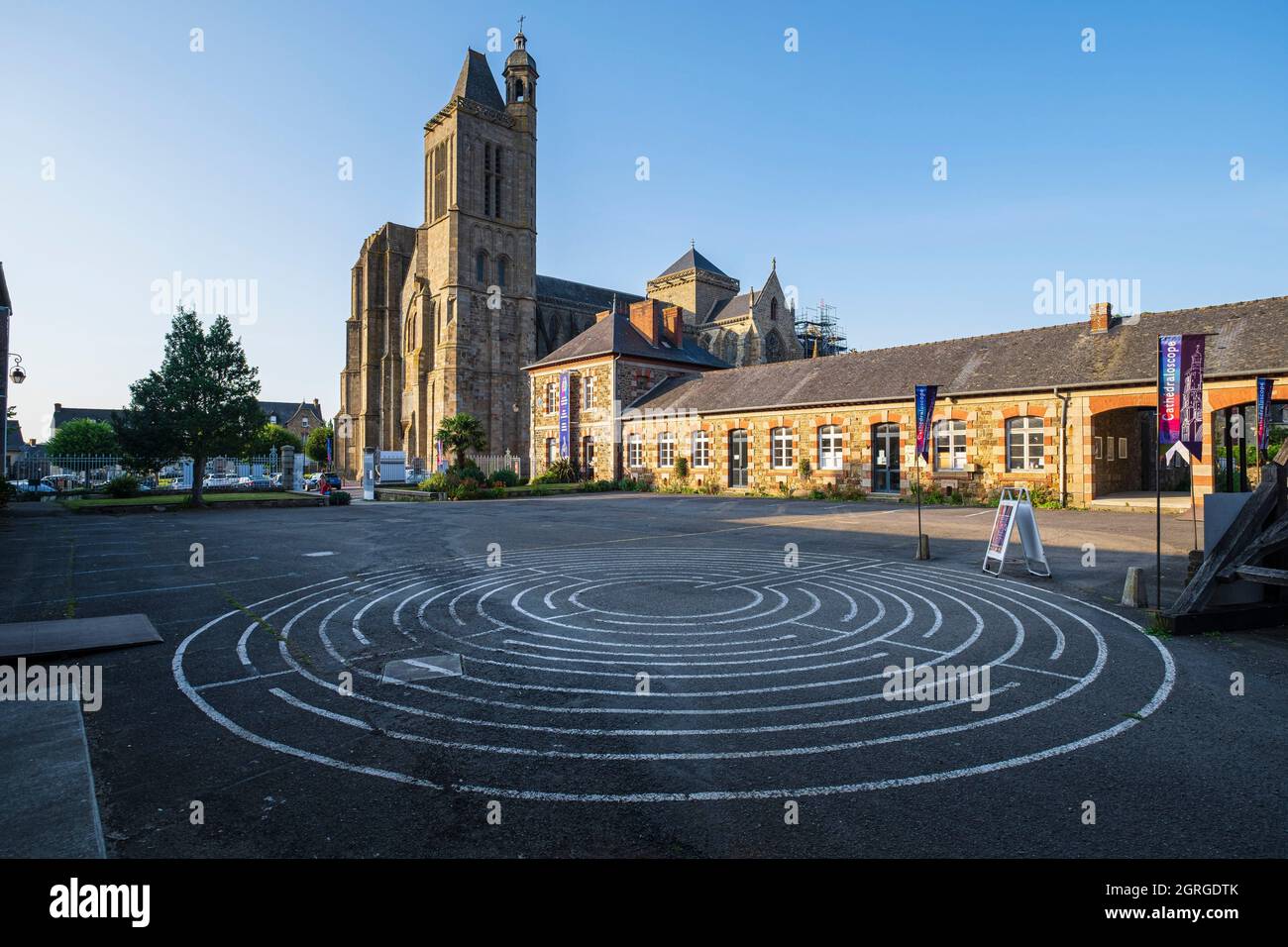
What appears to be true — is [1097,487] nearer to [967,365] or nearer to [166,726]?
[967,365]

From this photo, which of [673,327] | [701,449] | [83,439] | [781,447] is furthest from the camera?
[83,439]

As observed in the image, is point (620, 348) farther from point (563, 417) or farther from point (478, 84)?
point (478, 84)

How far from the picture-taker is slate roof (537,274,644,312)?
64375 mm

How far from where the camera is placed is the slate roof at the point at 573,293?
64.4 metres

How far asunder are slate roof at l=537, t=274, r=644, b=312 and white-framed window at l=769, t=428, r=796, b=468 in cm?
3575

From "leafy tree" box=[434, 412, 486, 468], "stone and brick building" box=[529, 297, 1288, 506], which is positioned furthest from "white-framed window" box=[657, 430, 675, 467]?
"leafy tree" box=[434, 412, 486, 468]

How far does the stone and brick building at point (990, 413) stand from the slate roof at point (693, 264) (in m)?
31.8

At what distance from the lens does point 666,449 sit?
36688 mm

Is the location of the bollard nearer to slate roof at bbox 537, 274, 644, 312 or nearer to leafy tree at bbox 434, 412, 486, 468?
leafy tree at bbox 434, 412, 486, 468

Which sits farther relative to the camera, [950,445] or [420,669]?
[950,445]

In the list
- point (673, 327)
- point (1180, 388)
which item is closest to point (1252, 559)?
point (1180, 388)

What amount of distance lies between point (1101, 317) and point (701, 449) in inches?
696

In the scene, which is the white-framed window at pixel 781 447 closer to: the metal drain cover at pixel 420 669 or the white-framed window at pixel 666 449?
the white-framed window at pixel 666 449

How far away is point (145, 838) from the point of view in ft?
11.0
